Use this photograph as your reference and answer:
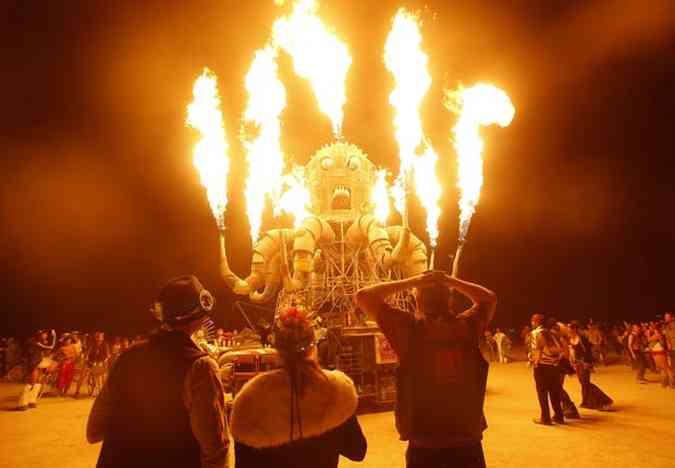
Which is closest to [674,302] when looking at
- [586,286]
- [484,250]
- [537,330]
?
[586,286]

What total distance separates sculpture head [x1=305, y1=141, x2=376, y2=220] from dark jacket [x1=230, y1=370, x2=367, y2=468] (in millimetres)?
15467

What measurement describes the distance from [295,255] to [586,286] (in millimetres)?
32928

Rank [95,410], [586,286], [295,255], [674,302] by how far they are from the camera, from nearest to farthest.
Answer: [95,410], [295,255], [674,302], [586,286]

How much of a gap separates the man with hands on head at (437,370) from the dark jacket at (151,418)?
147cm

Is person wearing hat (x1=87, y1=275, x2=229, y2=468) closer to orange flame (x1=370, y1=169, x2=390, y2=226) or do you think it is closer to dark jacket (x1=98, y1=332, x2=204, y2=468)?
dark jacket (x1=98, y1=332, x2=204, y2=468)

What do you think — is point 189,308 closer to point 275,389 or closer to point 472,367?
point 275,389

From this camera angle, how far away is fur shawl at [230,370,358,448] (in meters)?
2.78

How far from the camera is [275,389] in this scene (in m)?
2.80

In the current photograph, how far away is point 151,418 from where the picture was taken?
2.80 meters

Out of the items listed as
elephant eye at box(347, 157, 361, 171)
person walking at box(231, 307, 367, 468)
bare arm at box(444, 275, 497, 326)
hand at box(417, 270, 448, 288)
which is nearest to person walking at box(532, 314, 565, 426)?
bare arm at box(444, 275, 497, 326)

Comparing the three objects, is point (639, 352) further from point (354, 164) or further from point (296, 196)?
point (296, 196)

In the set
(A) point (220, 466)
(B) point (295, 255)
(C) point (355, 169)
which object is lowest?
(A) point (220, 466)

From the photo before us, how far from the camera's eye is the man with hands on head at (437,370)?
3.30 metres

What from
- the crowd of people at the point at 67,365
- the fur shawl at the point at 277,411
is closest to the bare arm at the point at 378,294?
the fur shawl at the point at 277,411
